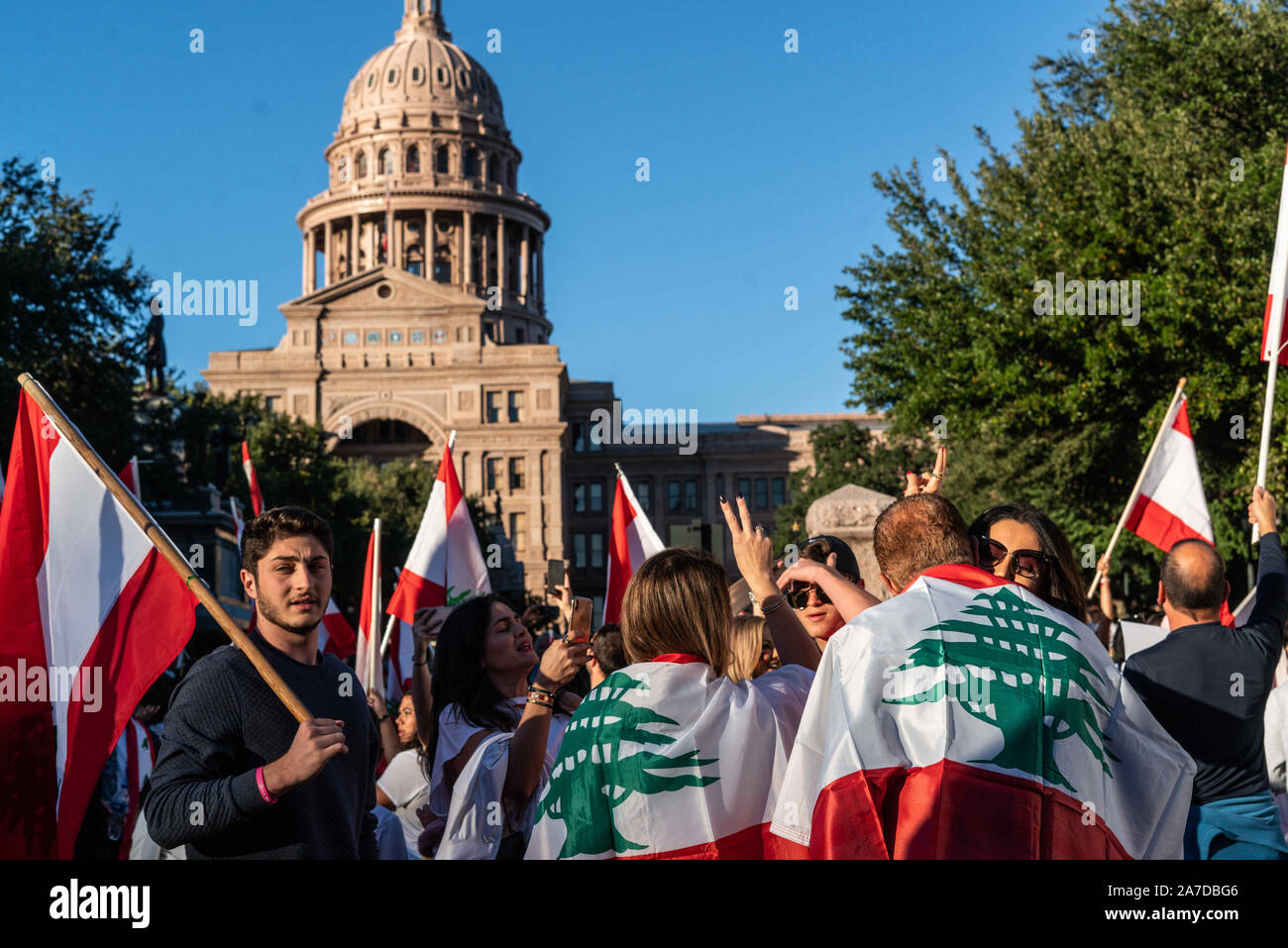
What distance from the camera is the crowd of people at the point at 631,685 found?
3.54 m

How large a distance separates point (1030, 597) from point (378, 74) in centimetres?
10908

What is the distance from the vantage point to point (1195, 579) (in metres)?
4.79

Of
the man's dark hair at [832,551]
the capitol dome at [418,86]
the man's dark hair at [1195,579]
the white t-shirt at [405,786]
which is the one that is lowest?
the white t-shirt at [405,786]

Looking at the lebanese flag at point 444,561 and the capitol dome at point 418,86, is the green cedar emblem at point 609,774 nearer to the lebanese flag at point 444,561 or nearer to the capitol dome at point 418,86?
the lebanese flag at point 444,561

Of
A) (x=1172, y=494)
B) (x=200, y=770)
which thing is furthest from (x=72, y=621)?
(x=1172, y=494)

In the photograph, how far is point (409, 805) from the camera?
662 centimetres

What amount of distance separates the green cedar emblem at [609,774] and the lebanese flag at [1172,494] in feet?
21.2

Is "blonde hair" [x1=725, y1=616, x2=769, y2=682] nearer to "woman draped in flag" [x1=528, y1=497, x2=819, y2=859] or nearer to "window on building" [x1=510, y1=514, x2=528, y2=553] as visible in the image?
"woman draped in flag" [x1=528, y1=497, x2=819, y2=859]

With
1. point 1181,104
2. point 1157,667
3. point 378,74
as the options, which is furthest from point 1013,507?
point 378,74

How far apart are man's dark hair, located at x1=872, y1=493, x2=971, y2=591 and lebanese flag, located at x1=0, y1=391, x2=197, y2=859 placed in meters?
2.14

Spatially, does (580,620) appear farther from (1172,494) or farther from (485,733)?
(1172,494)

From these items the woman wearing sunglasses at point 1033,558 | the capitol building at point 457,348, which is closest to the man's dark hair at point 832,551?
the woman wearing sunglasses at point 1033,558
